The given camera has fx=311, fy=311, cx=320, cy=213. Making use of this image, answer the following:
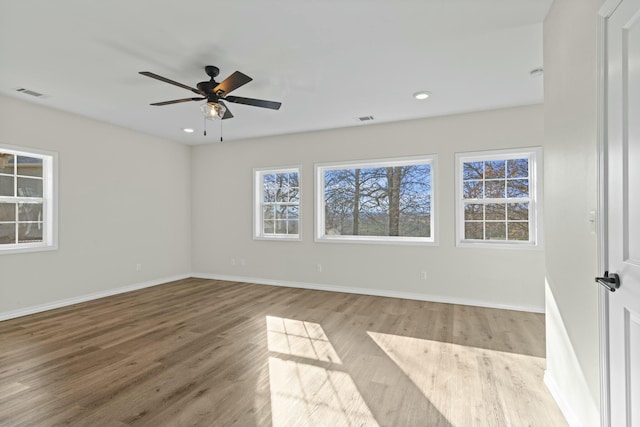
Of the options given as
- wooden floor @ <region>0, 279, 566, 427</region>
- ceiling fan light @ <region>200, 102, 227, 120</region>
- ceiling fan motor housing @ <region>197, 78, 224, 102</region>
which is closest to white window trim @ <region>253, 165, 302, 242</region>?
wooden floor @ <region>0, 279, 566, 427</region>

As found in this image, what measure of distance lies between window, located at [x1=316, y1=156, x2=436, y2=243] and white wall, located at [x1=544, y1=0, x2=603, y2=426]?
2.52m

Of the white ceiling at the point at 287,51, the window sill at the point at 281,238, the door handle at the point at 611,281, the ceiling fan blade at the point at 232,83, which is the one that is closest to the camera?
the door handle at the point at 611,281

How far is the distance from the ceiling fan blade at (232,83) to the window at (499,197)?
10.7 ft

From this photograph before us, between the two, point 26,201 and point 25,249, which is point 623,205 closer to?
point 25,249

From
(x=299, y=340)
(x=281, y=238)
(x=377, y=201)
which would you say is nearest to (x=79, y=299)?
(x=281, y=238)

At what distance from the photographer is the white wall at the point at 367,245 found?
4.24 m


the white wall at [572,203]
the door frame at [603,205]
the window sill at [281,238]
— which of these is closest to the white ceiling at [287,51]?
the white wall at [572,203]

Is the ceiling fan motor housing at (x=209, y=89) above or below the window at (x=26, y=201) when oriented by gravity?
above

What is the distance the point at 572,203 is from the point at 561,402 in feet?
4.27

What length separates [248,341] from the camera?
3.12m

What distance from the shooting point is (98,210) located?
4.83 metres

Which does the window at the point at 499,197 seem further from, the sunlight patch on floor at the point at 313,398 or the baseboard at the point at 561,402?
the sunlight patch on floor at the point at 313,398

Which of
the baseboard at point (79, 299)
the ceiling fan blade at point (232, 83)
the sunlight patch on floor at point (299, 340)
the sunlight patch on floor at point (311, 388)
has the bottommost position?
the sunlight patch on floor at point (299, 340)

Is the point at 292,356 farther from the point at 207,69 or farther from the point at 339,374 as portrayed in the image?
the point at 207,69
